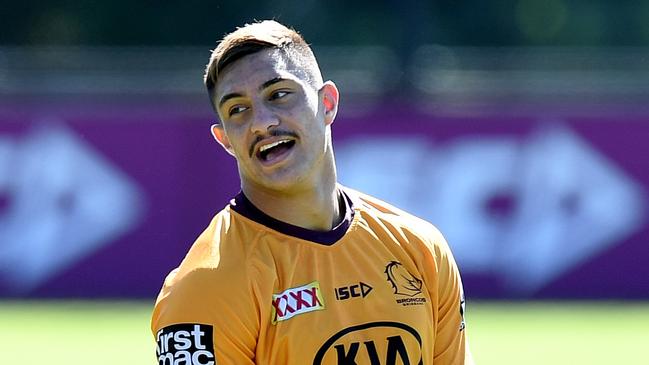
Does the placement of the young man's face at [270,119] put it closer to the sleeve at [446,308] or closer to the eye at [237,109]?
the eye at [237,109]

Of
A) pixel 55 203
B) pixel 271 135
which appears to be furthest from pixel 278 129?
pixel 55 203

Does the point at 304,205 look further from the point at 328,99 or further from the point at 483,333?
the point at 483,333

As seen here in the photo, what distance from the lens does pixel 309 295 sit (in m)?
4.13

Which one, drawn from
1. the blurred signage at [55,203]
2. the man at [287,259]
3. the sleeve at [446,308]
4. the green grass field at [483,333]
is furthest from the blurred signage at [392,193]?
the man at [287,259]

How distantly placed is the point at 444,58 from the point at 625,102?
236cm

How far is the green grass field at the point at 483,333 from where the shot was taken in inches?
389

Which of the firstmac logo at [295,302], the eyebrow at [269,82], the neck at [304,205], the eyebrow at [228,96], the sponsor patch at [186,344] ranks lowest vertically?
the sponsor patch at [186,344]

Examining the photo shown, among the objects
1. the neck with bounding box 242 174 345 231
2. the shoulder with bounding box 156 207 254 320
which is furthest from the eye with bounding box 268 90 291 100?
the shoulder with bounding box 156 207 254 320

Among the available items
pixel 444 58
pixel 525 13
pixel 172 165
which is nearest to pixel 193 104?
pixel 172 165

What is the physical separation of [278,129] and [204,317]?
60cm

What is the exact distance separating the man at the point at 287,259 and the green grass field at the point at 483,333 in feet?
17.1

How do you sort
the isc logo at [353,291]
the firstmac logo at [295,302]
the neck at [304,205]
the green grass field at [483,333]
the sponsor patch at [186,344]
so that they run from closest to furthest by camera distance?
the sponsor patch at [186,344] → the firstmac logo at [295,302] → the isc logo at [353,291] → the neck at [304,205] → the green grass field at [483,333]

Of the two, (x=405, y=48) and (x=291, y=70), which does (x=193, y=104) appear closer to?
(x=405, y=48)

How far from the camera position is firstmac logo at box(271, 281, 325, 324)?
407 centimetres
